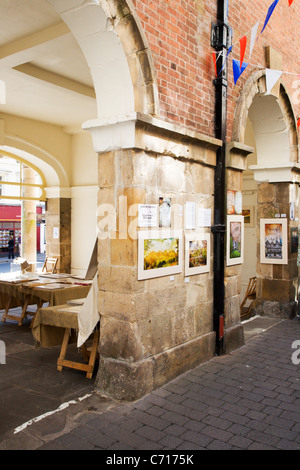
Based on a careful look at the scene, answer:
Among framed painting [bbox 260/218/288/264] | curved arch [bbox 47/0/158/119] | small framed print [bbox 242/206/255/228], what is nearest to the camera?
curved arch [bbox 47/0/158/119]

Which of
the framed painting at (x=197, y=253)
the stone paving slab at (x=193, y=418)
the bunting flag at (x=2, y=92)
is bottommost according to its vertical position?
the stone paving slab at (x=193, y=418)

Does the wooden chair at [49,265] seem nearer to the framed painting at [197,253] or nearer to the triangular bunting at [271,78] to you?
the framed painting at [197,253]

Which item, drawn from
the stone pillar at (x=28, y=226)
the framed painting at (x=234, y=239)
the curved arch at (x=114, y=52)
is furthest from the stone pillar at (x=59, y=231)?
the curved arch at (x=114, y=52)

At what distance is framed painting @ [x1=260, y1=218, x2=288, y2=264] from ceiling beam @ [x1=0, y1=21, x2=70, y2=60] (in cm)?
471

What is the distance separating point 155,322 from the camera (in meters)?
4.12

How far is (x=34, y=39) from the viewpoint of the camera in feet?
19.3

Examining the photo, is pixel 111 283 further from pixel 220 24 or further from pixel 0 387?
pixel 220 24

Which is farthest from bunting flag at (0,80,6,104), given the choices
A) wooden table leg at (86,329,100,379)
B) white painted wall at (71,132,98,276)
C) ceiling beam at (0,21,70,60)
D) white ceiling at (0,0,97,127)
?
wooden table leg at (86,329,100,379)

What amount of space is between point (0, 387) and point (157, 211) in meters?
2.37

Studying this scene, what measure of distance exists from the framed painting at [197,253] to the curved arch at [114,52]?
5.03 feet

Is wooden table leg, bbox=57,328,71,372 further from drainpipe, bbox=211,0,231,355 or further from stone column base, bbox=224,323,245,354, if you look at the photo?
stone column base, bbox=224,323,245,354

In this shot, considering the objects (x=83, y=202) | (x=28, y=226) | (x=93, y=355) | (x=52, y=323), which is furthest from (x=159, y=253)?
(x=28, y=226)

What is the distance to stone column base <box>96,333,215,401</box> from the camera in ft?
12.4

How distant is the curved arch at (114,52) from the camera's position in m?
3.65
